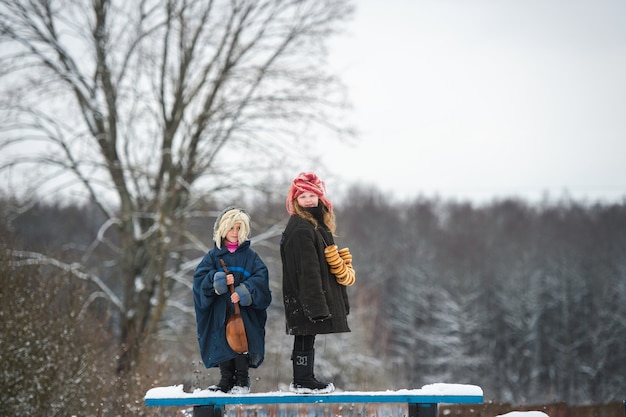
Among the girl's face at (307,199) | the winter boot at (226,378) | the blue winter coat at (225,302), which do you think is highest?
the girl's face at (307,199)

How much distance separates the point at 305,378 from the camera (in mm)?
4621

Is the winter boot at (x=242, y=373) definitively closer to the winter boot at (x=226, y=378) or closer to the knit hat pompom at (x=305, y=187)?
the winter boot at (x=226, y=378)

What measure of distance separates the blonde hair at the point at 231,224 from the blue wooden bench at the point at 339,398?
1.10m

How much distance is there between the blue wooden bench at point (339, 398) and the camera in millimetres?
4379

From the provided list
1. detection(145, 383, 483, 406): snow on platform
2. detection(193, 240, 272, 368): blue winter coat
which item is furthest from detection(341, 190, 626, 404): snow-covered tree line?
detection(193, 240, 272, 368): blue winter coat

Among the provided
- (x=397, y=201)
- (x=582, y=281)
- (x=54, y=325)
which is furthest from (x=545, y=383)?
(x=54, y=325)

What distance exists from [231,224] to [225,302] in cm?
57

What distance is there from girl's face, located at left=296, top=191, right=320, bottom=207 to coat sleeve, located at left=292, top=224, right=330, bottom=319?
254 mm

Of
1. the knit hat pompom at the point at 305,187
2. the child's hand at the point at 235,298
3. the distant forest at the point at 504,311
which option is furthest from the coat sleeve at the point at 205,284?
the distant forest at the point at 504,311

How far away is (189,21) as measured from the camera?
13500 millimetres

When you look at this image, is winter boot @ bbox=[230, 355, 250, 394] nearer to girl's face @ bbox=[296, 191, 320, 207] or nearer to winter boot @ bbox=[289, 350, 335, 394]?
winter boot @ bbox=[289, 350, 335, 394]

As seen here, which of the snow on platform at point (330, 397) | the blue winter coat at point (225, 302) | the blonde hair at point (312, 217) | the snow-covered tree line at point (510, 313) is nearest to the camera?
the snow on platform at point (330, 397)

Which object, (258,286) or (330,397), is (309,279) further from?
(330,397)

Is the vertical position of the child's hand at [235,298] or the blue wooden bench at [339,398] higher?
the child's hand at [235,298]
